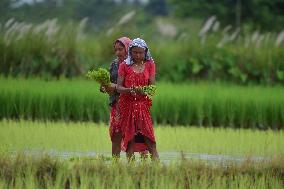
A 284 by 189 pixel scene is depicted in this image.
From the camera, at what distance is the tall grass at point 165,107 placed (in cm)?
1647

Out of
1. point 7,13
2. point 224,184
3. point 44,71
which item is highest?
point 7,13

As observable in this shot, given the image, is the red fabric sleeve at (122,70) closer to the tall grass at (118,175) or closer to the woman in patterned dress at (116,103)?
the woman in patterned dress at (116,103)

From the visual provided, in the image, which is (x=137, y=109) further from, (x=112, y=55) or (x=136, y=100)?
(x=112, y=55)

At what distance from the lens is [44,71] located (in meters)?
20.9

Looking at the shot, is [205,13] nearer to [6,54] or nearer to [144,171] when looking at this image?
[6,54]

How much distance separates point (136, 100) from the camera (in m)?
10.8

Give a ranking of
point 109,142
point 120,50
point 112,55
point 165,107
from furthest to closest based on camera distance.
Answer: point 112,55 < point 165,107 < point 109,142 < point 120,50

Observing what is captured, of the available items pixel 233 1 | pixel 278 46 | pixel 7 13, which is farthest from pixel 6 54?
pixel 233 1

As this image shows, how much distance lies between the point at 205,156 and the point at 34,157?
3231mm

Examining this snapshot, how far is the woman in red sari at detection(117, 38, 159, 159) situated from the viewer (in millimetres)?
10727

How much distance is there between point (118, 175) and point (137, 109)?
2394 millimetres

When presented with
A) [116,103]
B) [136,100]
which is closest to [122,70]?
[136,100]

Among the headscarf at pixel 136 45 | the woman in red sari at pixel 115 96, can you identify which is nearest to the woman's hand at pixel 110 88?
the woman in red sari at pixel 115 96

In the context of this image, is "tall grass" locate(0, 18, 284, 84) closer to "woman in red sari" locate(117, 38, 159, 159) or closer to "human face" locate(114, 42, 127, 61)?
"human face" locate(114, 42, 127, 61)
